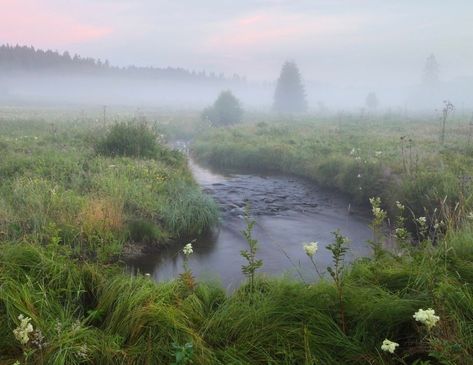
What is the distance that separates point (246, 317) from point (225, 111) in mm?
36260

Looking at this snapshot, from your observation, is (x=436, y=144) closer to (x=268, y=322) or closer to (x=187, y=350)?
(x=268, y=322)

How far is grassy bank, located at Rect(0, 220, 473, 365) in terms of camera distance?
3.92 m

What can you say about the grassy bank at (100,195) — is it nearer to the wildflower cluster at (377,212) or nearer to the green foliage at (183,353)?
the green foliage at (183,353)

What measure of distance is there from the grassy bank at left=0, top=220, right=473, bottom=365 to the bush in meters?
10.1

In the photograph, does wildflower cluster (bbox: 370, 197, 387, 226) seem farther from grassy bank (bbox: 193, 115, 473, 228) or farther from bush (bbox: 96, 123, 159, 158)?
bush (bbox: 96, 123, 159, 158)

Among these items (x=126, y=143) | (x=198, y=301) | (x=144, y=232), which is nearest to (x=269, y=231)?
(x=144, y=232)

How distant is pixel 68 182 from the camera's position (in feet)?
38.3

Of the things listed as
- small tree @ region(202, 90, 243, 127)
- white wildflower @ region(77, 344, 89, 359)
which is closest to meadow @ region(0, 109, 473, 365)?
white wildflower @ region(77, 344, 89, 359)

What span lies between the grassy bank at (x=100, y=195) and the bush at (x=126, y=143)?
0.04m

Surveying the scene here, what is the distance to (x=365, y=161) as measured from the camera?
51.9ft

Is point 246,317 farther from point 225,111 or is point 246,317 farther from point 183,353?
point 225,111

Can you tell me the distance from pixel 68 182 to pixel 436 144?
54.6 ft

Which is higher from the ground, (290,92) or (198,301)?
(290,92)

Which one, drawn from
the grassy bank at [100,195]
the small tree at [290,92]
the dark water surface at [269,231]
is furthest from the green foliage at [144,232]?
the small tree at [290,92]
